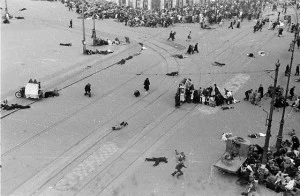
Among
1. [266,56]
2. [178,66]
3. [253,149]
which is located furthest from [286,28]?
[253,149]

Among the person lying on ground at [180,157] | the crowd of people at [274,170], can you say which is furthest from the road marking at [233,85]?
the crowd of people at [274,170]

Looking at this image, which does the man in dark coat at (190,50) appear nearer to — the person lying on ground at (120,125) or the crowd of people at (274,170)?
the person lying on ground at (120,125)

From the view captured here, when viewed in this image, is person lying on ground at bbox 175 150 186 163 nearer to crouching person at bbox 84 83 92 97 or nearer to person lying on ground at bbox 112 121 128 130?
person lying on ground at bbox 112 121 128 130

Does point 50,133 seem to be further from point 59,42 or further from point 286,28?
point 286,28

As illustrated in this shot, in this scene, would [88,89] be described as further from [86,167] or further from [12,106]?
[86,167]

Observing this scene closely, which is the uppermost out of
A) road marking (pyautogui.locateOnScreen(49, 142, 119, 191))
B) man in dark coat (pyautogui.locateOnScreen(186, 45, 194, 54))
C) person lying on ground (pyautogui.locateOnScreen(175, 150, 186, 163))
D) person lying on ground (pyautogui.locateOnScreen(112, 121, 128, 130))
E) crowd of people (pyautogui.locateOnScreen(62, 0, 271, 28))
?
crowd of people (pyautogui.locateOnScreen(62, 0, 271, 28))

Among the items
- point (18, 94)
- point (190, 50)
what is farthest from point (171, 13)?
point (18, 94)

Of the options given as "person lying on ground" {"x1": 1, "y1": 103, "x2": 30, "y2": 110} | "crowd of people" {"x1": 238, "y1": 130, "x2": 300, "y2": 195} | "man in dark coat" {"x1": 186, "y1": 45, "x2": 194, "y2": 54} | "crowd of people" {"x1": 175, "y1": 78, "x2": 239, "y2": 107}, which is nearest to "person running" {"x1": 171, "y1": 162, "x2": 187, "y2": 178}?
"crowd of people" {"x1": 238, "y1": 130, "x2": 300, "y2": 195}
